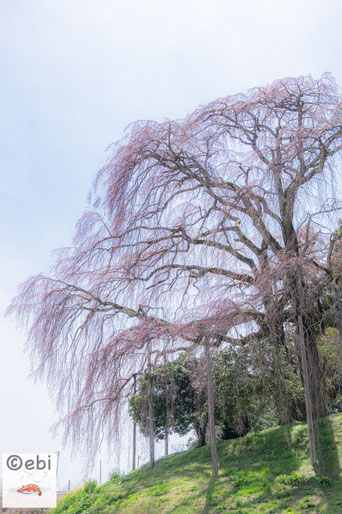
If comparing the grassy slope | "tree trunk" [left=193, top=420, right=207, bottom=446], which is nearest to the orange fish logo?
the grassy slope

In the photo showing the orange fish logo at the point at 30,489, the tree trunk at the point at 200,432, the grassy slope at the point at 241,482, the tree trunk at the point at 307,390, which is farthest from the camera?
the orange fish logo at the point at 30,489

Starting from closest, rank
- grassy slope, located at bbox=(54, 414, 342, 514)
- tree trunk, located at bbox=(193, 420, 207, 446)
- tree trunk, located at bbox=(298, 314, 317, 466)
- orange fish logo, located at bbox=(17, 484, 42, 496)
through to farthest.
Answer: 1. grassy slope, located at bbox=(54, 414, 342, 514)
2. tree trunk, located at bbox=(298, 314, 317, 466)
3. tree trunk, located at bbox=(193, 420, 207, 446)
4. orange fish logo, located at bbox=(17, 484, 42, 496)

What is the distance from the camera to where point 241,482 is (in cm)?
915

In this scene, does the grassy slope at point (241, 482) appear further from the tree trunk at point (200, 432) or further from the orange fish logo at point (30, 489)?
the orange fish logo at point (30, 489)

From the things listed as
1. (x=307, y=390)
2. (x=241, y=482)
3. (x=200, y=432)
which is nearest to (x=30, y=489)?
(x=200, y=432)

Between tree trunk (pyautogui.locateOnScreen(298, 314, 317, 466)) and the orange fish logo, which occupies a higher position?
tree trunk (pyautogui.locateOnScreen(298, 314, 317, 466))

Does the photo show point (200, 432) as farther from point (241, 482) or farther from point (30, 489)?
point (30, 489)

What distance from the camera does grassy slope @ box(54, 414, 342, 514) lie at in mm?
8023

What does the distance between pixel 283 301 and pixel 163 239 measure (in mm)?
2839

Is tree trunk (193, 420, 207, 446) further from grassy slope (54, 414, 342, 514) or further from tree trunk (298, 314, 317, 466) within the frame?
tree trunk (298, 314, 317, 466)

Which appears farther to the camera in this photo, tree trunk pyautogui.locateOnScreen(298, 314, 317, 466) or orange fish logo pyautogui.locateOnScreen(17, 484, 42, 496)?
orange fish logo pyautogui.locateOnScreen(17, 484, 42, 496)

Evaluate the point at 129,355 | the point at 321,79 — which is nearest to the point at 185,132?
the point at 321,79

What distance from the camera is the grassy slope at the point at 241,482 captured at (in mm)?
8023

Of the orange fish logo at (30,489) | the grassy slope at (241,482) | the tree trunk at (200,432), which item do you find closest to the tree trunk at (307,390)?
the grassy slope at (241,482)
